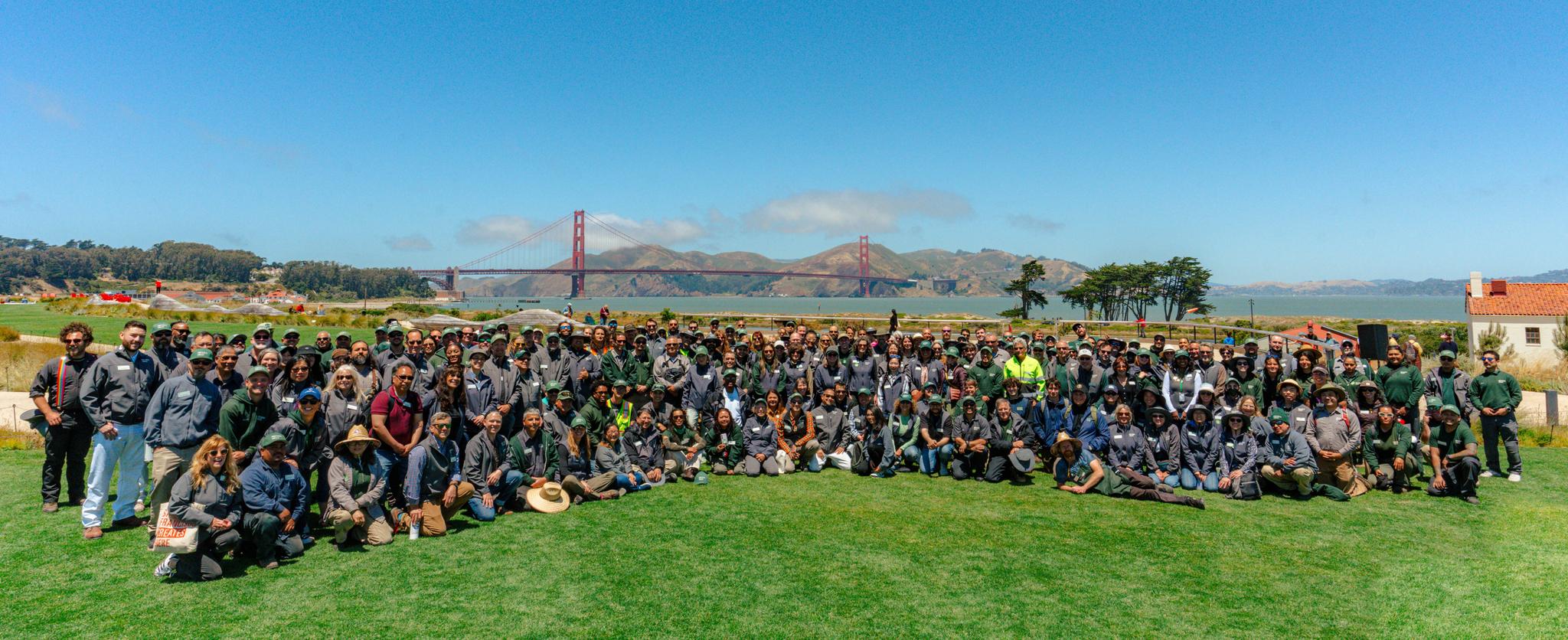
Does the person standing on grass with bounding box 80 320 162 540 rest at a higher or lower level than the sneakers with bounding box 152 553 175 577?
higher

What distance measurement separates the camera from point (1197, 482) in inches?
335

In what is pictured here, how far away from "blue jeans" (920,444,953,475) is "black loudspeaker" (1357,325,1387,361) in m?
9.87

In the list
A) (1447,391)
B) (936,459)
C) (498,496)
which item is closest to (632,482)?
(498,496)

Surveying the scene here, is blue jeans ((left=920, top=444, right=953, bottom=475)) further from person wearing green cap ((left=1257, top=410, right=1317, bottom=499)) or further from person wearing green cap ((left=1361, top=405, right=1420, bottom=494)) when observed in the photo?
person wearing green cap ((left=1361, top=405, right=1420, bottom=494))

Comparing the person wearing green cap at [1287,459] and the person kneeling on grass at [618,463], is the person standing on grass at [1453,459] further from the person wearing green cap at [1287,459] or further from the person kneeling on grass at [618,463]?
the person kneeling on grass at [618,463]

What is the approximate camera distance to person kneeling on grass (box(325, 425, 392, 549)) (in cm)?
619

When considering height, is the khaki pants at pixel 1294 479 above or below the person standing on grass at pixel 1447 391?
below

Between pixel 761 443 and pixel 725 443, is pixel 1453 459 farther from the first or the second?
pixel 725 443

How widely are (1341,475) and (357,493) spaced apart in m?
9.87

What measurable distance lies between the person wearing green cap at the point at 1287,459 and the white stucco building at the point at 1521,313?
98.3ft

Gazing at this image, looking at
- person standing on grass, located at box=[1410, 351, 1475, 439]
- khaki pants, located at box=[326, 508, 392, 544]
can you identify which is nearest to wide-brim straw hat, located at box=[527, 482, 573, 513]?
khaki pants, located at box=[326, 508, 392, 544]

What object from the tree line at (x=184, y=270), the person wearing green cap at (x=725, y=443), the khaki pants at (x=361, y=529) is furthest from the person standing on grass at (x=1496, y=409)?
the tree line at (x=184, y=270)

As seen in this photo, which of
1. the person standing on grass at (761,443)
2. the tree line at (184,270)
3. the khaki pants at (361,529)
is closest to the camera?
the khaki pants at (361,529)

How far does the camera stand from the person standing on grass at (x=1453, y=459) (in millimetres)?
8078
